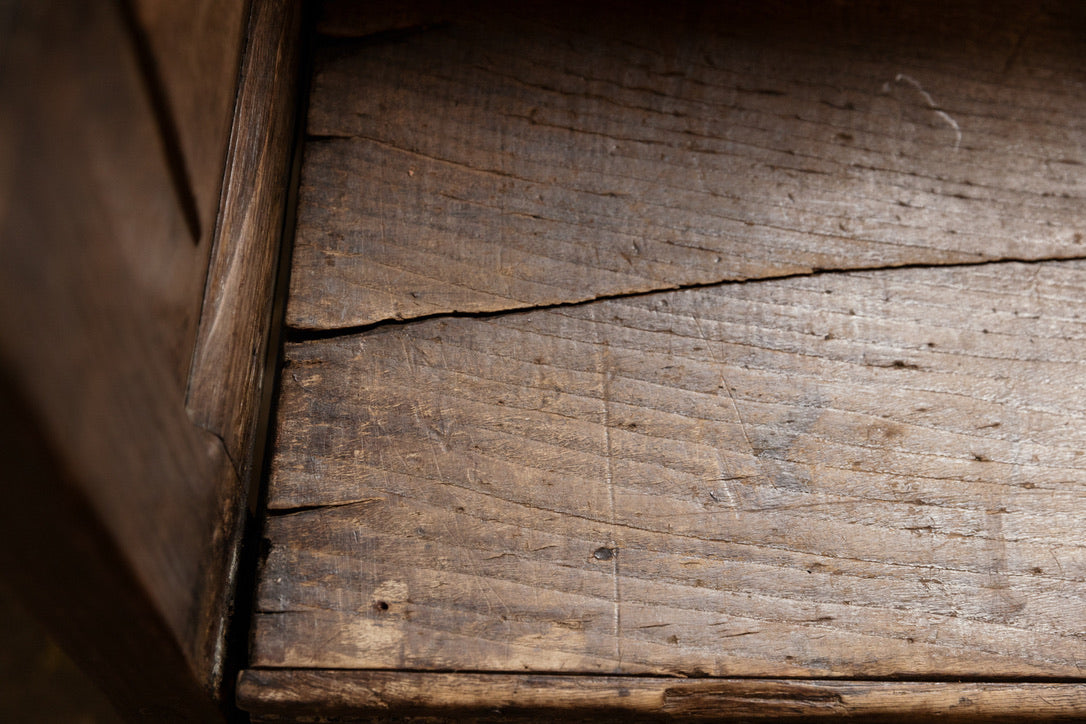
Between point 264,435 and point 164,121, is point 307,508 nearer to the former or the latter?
point 264,435

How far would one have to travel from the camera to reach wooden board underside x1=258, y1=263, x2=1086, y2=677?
600 millimetres

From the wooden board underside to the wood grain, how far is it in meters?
0.05

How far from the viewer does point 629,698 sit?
0.58 meters

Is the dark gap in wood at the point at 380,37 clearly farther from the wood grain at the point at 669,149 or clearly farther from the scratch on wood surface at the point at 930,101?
the scratch on wood surface at the point at 930,101

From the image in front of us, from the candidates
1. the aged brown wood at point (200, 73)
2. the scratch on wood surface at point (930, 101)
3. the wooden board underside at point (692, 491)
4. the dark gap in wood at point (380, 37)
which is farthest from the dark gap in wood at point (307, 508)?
the scratch on wood surface at point (930, 101)

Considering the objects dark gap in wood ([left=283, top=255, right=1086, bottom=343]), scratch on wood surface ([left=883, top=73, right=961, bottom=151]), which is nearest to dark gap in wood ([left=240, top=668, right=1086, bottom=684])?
dark gap in wood ([left=283, top=255, right=1086, bottom=343])

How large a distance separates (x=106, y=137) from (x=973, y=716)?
2.27ft

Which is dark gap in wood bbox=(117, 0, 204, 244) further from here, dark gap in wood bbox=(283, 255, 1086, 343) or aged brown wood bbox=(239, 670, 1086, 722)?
aged brown wood bbox=(239, 670, 1086, 722)

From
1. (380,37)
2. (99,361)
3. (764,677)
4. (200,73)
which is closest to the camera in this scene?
(99,361)

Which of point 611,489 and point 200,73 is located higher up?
point 200,73

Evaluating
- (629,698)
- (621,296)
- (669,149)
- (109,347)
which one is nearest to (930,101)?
(669,149)

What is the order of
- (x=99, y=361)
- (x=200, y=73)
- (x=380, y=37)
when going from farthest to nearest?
1. (x=380, y=37)
2. (x=200, y=73)
3. (x=99, y=361)

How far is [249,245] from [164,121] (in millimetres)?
197

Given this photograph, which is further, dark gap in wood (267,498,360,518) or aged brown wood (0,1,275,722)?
dark gap in wood (267,498,360,518)
